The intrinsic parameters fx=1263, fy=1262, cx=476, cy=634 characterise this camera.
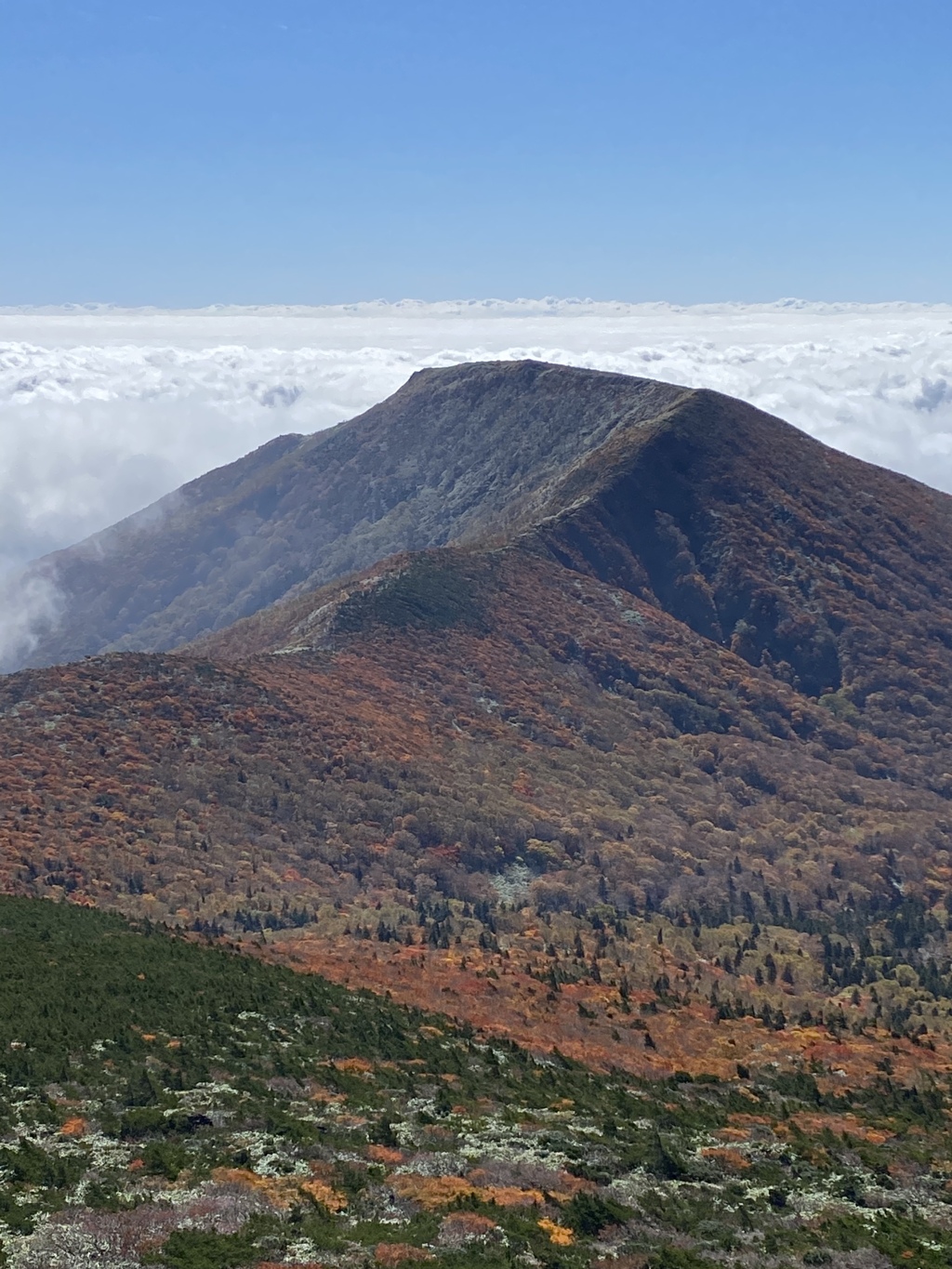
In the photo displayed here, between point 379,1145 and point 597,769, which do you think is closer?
point 379,1145

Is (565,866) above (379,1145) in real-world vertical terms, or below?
below

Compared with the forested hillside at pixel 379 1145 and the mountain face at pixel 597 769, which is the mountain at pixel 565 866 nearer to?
the forested hillside at pixel 379 1145

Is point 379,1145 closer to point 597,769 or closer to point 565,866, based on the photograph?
point 565,866

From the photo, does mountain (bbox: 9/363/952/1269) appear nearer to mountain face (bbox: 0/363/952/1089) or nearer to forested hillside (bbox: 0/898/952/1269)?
forested hillside (bbox: 0/898/952/1269)

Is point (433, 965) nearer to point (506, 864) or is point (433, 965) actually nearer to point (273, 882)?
point (273, 882)

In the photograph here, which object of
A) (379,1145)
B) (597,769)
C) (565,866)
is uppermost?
(379,1145)

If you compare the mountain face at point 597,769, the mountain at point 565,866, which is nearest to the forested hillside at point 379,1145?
the mountain at point 565,866

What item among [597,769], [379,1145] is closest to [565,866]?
[597,769]

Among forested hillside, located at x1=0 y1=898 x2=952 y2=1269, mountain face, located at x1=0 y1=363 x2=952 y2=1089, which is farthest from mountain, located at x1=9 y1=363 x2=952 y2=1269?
mountain face, located at x1=0 y1=363 x2=952 y2=1089
